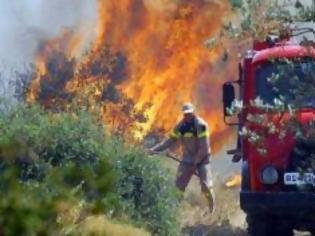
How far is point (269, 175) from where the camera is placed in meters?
11.8

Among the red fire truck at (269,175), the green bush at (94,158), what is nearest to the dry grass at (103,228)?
the green bush at (94,158)

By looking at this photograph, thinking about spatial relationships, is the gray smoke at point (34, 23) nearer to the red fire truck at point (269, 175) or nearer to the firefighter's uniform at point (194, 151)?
the firefighter's uniform at point (194, 151)

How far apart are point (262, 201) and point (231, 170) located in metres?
10.5

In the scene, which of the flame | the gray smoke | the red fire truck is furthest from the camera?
the gray smoke

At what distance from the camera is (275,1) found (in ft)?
25.7

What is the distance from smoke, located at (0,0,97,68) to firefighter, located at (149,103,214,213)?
7555 mm

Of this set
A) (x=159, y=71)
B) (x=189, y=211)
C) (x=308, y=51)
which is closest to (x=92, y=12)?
(x=159, y=71)

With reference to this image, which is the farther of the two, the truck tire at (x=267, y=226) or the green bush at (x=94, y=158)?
the truck tire at (x=267, y=226)

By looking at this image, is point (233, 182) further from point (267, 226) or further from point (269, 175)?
point (269, 175)

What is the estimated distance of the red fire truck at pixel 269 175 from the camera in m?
11.5

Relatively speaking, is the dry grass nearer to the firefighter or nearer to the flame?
the firefighter

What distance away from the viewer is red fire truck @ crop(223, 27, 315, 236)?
11453 mm

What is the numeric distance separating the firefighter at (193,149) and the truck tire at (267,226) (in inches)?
125

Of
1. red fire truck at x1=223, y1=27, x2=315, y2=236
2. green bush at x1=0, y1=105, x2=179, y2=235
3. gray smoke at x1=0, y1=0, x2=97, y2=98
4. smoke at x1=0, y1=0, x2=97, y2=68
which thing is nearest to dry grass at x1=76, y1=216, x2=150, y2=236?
green bush at x1=0, y1=105, x2=179, y2=235
